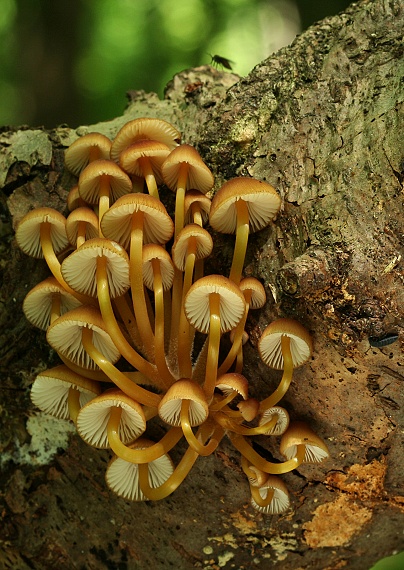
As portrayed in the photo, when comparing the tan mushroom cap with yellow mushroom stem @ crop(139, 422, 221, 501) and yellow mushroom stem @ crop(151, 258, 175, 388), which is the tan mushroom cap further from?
yellow mushroom stem @ crop(139, 422, 221, 501)

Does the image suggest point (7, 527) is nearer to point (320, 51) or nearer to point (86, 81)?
point (320, 51)

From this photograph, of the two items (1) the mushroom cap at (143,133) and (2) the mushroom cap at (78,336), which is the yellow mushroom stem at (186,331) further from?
(1) the mushroom cap at (143,133)

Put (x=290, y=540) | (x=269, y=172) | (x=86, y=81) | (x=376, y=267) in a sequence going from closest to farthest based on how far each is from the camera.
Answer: (x=376, y=267), (x=269, y=172), (x=290, y=540), (x=86, y=81)

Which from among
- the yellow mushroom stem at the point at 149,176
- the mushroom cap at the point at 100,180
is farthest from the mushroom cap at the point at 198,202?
the mushroom cap at the point at 100,180

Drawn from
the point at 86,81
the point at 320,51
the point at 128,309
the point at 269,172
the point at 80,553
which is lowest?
the point at 80,553

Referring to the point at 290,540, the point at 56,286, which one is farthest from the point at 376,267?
the point at 290,540

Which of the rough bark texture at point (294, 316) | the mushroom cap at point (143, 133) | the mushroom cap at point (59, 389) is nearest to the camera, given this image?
the rough bark texture at point (294, 316)
